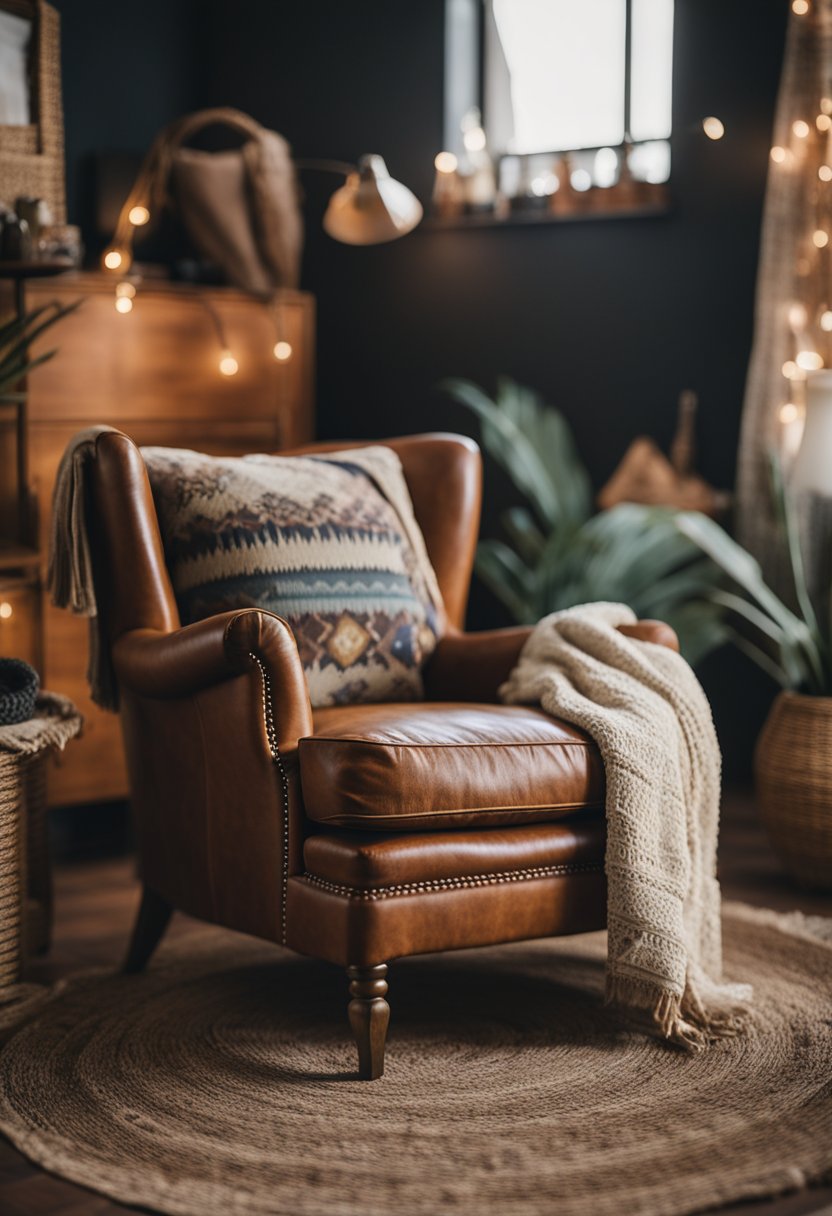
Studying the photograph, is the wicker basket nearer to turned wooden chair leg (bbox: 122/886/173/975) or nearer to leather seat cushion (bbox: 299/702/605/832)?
leather seat cushion (bbox: 299/702/605/832)

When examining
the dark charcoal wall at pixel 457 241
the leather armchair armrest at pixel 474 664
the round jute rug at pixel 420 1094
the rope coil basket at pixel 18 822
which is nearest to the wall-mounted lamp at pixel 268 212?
the dark charcoal wall at pixel 457 241

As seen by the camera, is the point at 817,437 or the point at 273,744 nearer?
the point at 273,744

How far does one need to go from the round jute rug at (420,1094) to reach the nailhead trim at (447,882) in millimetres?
280

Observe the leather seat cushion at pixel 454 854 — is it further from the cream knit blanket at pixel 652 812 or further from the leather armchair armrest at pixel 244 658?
the leather armchair armrest at pixel 244 658

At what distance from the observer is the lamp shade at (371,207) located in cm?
365

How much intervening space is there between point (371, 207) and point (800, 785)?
5.66 feet

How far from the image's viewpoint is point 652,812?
244 cm

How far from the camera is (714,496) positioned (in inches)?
159

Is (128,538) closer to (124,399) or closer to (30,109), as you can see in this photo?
(124,399)

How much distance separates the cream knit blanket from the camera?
93.4 inches

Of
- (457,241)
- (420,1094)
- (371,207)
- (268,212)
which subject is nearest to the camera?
(420,1094)

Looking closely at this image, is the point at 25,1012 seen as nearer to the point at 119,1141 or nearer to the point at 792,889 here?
the point at 119,1141

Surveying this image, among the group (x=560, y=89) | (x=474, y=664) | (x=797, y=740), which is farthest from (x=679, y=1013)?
(x=560, y=89)

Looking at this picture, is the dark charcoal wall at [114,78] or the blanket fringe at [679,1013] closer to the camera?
the blanket fringe at [679,1013]
